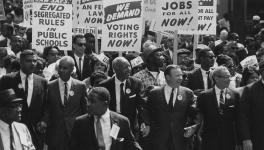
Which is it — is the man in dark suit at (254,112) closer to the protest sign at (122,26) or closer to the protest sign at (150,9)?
the protest sign at (122,26)

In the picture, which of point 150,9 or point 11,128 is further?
point 150,9

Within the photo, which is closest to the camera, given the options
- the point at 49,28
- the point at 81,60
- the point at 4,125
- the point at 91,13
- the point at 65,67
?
the point at 4,125

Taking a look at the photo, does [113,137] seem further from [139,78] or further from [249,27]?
[249,27]

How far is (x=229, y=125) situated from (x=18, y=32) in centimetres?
1018

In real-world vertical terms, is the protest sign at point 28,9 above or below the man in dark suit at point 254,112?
above

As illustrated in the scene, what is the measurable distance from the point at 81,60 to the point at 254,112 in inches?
188

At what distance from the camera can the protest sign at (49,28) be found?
53.0 ft

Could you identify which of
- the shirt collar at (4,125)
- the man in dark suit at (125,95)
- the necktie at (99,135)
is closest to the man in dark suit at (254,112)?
the man in dark suit at (125,95)

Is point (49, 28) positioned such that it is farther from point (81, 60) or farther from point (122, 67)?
point (122, 67)

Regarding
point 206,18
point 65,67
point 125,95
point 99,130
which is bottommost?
point 99,130

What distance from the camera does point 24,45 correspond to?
17609 mm

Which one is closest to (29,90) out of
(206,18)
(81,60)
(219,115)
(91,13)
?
(219,115)

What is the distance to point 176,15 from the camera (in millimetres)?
15617

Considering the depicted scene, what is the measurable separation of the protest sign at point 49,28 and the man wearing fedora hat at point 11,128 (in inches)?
277
